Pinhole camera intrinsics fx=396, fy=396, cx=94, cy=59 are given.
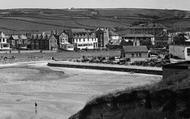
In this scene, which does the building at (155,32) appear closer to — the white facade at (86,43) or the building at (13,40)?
the white facade at (86,43)

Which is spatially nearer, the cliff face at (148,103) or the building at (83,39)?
the cliff face at (148,103)

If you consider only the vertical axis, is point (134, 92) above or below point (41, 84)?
above

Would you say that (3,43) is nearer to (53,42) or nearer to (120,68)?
(53,42)

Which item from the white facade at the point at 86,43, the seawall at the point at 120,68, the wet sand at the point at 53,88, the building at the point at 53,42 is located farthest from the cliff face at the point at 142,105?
the white facade at the point at 86,43

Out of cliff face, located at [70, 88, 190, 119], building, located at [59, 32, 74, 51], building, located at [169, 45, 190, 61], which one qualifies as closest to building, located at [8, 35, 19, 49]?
building, located at [59, 32, 74, 51]

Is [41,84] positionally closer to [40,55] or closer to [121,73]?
[121,73]

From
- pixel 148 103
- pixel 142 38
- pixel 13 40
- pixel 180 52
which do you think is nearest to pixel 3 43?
pixel 13 40

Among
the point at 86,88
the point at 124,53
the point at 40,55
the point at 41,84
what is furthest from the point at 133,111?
the point at 40,55
